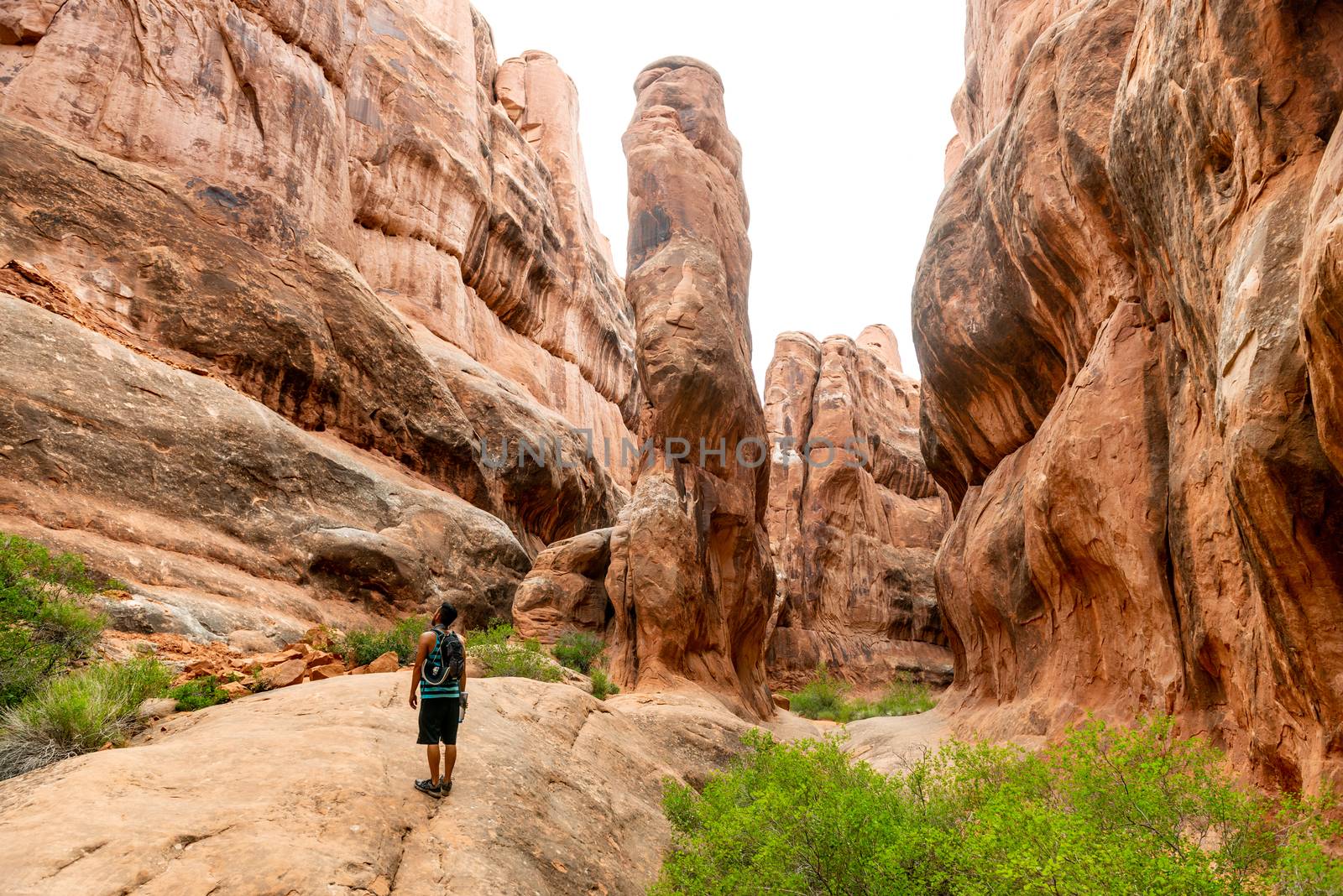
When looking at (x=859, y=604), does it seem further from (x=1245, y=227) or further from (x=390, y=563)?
(x=1245, y=227)

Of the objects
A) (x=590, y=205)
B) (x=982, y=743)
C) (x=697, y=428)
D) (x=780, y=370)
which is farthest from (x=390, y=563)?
(x=590, y=205)

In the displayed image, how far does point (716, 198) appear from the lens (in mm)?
25906

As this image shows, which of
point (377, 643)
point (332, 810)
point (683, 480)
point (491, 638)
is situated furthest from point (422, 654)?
point (683, 480)

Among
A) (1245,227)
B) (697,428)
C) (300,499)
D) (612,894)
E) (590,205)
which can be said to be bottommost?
(612,894)

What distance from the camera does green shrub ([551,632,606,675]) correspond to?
1878 cm

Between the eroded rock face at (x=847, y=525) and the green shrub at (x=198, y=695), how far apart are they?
28312 millimetres

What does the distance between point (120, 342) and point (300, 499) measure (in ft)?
14.3

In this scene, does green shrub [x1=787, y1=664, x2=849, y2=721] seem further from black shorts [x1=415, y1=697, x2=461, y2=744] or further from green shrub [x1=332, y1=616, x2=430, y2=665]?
black shorts [x1=415, y1=697, x2=461, y2=744]

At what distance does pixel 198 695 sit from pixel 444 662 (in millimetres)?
3552

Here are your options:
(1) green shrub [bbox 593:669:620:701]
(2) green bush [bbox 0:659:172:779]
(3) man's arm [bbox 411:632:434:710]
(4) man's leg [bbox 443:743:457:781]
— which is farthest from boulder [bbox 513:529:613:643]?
(4) man's leg [bbox 443:743:457:781]

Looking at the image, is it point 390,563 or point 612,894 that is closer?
point 612,894

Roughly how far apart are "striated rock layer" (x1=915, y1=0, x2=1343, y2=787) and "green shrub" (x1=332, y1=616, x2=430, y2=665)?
35.0 ft

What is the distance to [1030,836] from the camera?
5.69 metres

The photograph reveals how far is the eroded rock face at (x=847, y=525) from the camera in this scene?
3631 cm
